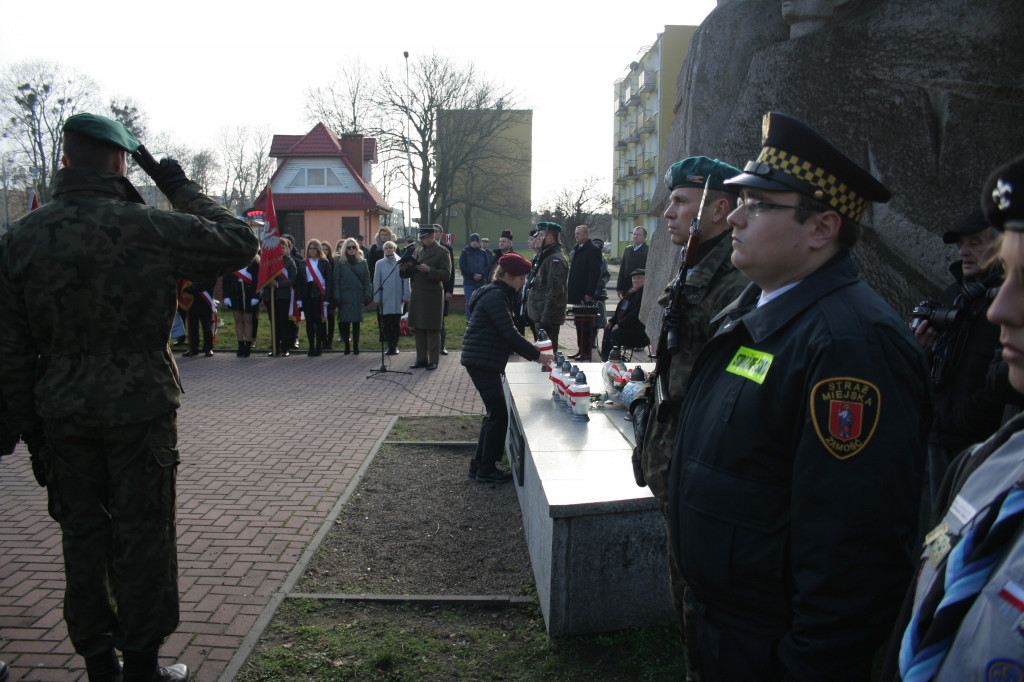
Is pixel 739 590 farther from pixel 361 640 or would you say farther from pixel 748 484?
pixel 361 640

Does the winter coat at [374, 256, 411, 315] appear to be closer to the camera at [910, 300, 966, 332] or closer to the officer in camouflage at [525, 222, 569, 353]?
→ the officer in camouflage at [525, 222, 569, 353]

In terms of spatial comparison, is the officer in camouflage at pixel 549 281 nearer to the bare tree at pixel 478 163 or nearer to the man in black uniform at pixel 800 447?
the man in black uniform at pixel 800 447

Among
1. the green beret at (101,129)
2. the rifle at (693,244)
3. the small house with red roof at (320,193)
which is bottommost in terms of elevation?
the rifle at (693,244)

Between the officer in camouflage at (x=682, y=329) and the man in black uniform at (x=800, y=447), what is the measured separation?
0.62 metres

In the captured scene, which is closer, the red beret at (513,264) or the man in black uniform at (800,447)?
the man in black uniform at (800,447)

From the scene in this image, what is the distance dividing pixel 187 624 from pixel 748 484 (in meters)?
3.17

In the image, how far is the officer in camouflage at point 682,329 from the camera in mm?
2711

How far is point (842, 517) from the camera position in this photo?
1.60 m

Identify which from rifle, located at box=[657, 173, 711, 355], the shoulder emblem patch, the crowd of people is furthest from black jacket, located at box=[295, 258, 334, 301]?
the shoulder emblem patch

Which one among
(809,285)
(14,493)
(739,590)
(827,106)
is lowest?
(14,493)

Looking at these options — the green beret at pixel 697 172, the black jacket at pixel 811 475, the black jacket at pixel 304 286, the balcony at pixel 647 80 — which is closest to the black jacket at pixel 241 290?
the black jacket at pixel 304 286

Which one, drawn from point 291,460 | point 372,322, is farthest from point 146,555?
point 372,322

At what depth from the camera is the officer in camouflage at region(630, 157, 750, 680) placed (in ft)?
8.89

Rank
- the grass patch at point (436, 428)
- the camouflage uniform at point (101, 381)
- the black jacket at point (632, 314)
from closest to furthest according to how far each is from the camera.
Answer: the camouflage uniform at point (101, 381) → the grass patch at point (436, 428) → the black jacket at point (632, 314)
